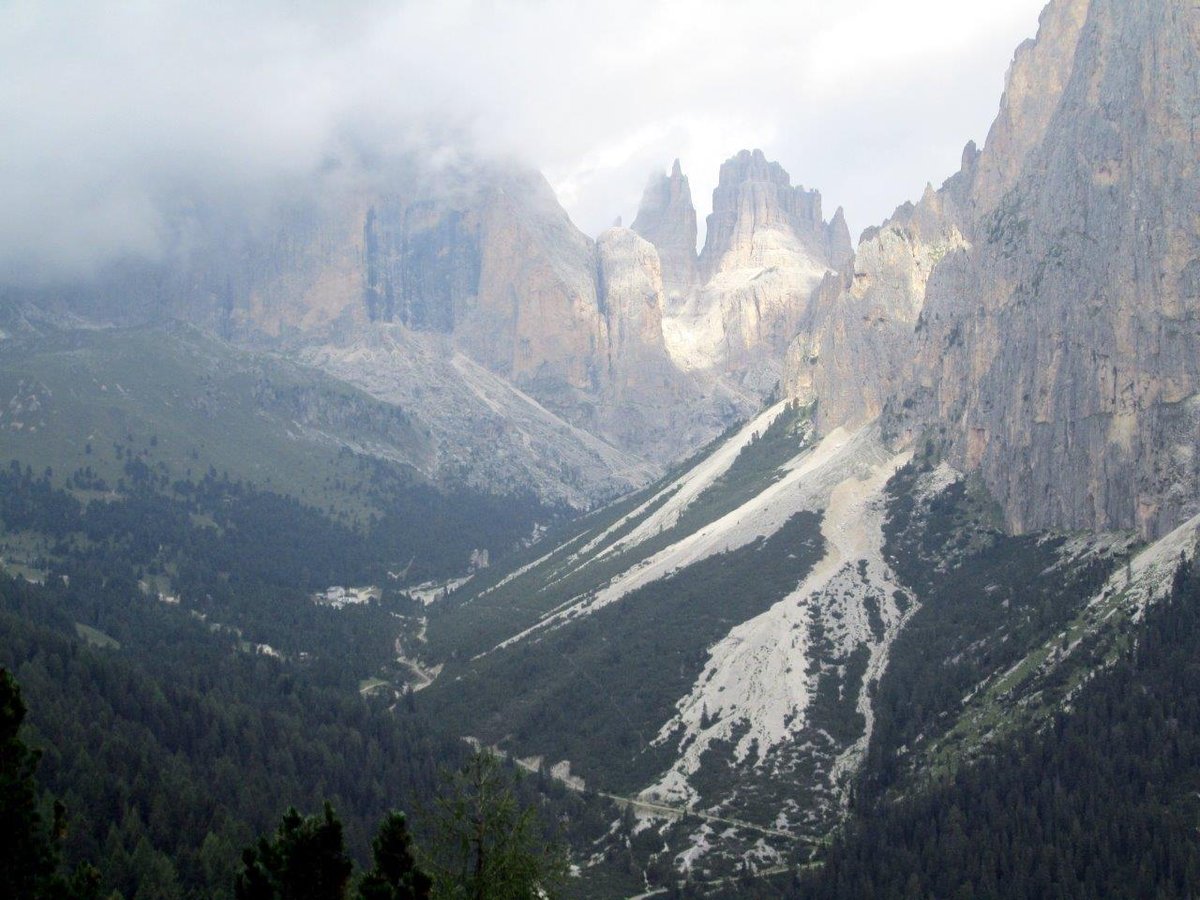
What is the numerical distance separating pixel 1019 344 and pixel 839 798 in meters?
85.8

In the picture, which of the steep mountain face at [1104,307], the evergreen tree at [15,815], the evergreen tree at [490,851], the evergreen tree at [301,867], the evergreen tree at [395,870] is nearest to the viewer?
the evergreen tree at [15,815]

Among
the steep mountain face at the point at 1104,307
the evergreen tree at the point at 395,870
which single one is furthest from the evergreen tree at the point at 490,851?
the steep mountain face at the point at 1104,307

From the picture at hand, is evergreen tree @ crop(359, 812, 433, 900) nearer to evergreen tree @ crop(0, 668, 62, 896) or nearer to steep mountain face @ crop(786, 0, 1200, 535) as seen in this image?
evergreen tree @ crop(0, 668, 62, 896)

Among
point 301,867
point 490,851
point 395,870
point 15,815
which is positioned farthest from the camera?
point 490,851

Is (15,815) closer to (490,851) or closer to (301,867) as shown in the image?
(301,867)

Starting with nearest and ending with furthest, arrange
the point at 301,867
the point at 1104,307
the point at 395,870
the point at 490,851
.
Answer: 1. the point at 301,867
2. the point at 395,870
3. the point at 490,851
4. the point at 1104,307

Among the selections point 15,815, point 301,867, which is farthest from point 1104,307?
point 15,815

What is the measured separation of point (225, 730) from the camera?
5084 inches

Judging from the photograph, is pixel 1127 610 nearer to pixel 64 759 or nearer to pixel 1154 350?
pixel 1154 350

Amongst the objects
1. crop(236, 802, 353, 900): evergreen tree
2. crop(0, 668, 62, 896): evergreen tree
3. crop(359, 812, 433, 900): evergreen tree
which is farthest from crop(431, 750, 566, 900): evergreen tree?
crop(0, 668, 62, 896): evergreen tree

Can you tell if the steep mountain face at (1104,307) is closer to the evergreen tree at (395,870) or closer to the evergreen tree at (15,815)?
the evergreen tree at (395,870)

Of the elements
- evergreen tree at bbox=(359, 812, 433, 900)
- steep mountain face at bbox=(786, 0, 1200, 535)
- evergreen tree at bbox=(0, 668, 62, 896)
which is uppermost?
steep mountain face at bbox=(786, 0, 1200, 535)

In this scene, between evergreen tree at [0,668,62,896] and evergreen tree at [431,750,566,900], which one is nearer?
evergreen tree at [0,668,62,896]

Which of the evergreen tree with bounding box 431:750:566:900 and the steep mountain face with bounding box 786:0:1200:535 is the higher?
the steep mountain face with bounding box 786:0:1200:535
